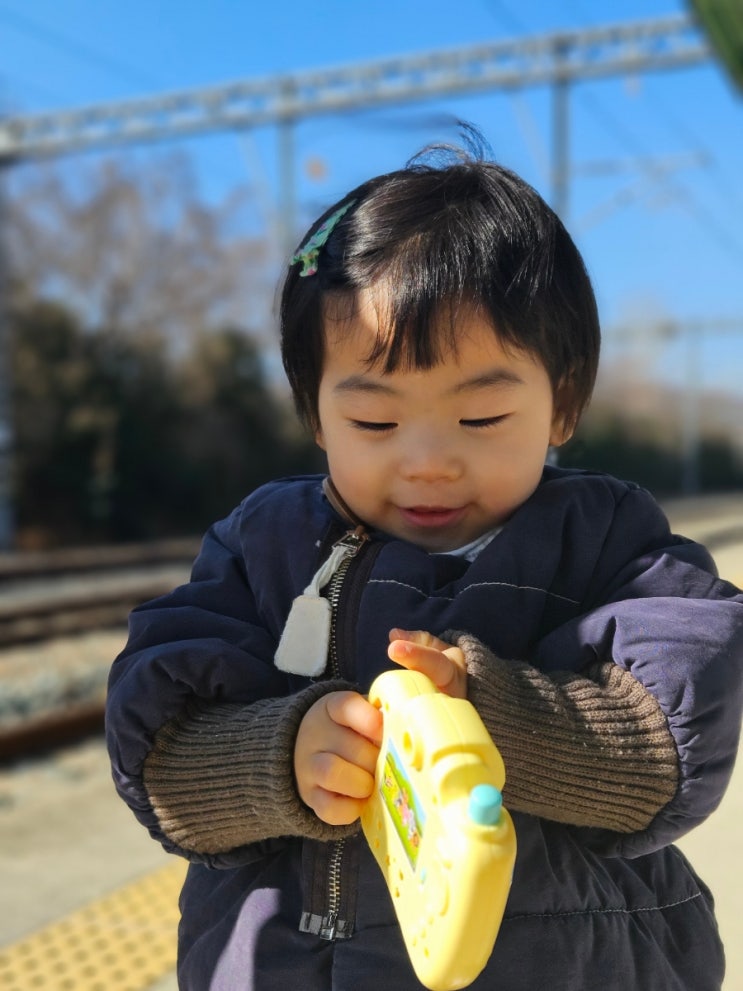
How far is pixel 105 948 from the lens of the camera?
9.64 ft

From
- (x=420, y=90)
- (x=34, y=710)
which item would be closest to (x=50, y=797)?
(x=34, y=710)

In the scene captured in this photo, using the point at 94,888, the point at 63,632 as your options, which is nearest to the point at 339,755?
the point at 94,888

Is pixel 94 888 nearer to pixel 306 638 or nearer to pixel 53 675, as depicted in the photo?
pixel 306 638

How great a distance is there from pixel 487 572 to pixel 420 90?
50.2ft

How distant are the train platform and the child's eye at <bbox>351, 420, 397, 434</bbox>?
5.85 feet

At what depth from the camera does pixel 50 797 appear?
4.57 metres

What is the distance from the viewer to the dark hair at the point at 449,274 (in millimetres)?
1417

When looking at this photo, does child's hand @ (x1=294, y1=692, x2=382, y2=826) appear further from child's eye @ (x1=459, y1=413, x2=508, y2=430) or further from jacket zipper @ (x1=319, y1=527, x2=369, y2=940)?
child's eye @ (x1=459, y1=413, x2=508, y2=430)

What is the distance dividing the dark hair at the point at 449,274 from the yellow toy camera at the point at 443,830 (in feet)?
1.60

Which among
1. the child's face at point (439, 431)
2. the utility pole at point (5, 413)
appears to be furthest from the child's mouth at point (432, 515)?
the utility pole at point (5, 413)

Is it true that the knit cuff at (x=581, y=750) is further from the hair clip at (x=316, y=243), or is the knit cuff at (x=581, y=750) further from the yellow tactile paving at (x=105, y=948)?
the yellow tactile paving at (x=105, y=948)

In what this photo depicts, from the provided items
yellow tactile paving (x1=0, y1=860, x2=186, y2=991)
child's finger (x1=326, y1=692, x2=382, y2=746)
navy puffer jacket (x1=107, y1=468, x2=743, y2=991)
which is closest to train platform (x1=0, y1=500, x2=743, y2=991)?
yellow tactile paving (x1=0, y1=860, x2=186, y2=991)

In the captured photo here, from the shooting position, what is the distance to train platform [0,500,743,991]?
2.79m

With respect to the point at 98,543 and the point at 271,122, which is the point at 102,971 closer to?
the point at 271,122
